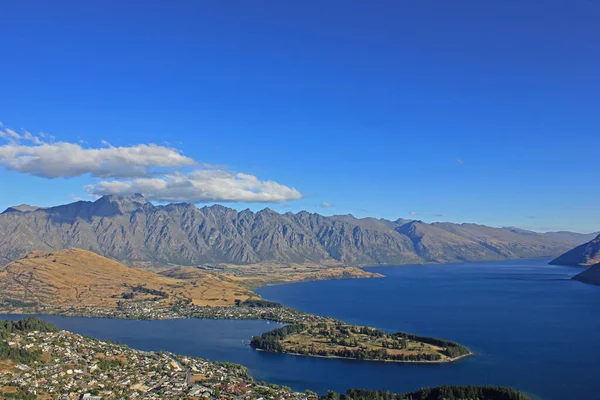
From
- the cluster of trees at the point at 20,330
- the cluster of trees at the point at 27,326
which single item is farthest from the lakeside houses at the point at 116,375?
the cluster of trees at the point at 27,326

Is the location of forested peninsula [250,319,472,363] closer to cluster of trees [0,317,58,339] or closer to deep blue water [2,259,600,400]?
deep blue water [2,259,600,400]

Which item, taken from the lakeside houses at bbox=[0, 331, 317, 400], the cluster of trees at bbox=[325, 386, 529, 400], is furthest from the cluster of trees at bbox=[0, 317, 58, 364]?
the cluster of trees at bbox=[325, 386, 529, 400]

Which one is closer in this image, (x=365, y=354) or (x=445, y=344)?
(x=365, y=354)

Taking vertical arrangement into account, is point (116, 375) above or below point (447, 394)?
above

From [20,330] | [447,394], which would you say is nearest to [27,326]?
[20,330]

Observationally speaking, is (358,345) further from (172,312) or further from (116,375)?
(172,312)

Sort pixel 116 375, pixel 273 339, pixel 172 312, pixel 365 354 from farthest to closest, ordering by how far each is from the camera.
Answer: pixel 172 312 < pixel 273 339 < pixel 365 354 < pixel 116 375

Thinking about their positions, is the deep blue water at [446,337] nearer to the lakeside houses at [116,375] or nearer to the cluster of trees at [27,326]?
the lakeside houses at [116,375]
